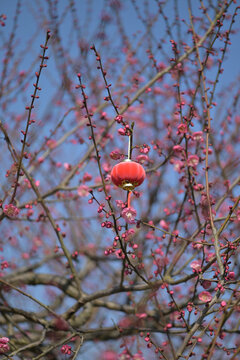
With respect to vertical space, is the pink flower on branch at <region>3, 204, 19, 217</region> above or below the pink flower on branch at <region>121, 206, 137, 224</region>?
above

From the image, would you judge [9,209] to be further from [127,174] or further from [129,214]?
[127,174]

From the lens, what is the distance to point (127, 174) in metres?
2.35

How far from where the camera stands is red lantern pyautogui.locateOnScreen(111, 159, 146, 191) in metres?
2.35

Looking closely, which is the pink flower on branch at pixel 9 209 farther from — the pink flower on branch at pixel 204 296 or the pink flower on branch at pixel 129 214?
the pink flower on branch at pixel 204 296

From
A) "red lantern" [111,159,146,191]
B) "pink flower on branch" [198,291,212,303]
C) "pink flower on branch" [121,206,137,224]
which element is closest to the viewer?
"red lantern" [111,159,146,191]

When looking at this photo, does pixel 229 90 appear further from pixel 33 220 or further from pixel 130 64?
pixel 33 220

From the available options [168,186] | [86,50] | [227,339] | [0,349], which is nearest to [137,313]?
[227,339]

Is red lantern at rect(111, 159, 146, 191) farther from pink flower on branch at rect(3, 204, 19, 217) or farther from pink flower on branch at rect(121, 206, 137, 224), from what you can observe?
pink flower on branch at rect(3, 204, 19, 217)

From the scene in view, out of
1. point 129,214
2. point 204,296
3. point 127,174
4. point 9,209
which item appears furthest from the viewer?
point 204,296

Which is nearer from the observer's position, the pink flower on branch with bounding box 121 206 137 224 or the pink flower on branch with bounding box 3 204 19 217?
the pink flower on branch with bounding box 121 206 137 224

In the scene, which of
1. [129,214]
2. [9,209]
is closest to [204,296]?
[129,214]

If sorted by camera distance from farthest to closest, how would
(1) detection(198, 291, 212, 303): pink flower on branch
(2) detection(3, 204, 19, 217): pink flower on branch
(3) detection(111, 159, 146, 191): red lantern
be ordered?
(1) detection(198, 291, 212, 303): pink flower on branch
(2) detection(3, 204, 19, 217): pink flower on branch
(3) detection(111, 159, 146, 191): red lantern

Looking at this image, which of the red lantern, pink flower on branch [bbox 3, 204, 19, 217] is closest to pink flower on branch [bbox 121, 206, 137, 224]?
the red lantern

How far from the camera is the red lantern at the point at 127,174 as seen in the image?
7.72 ft
